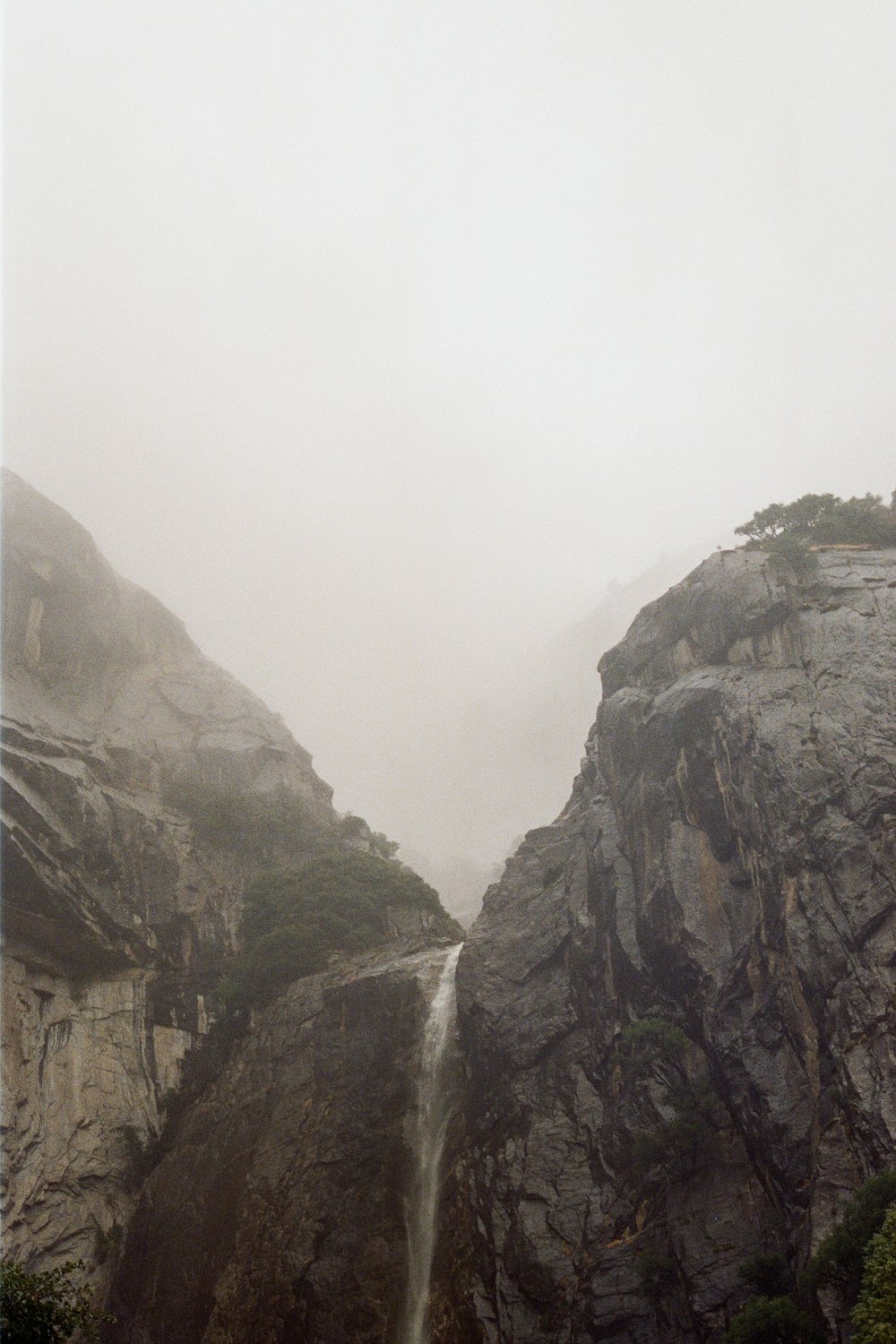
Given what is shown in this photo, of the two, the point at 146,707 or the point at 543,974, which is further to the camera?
the point at 146,707

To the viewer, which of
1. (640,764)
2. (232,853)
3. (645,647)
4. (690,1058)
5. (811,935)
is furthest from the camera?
(232,853)

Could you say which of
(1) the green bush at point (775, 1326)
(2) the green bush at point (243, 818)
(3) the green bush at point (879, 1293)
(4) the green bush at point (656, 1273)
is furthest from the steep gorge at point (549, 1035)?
(3) the green bush at point (879, 1293)

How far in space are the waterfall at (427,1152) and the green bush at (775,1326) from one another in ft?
Result: 35.9

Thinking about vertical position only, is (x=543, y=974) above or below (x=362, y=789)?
below

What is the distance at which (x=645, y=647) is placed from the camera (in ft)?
127

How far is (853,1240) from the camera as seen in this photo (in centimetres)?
2016

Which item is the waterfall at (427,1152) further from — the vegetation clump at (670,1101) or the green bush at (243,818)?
the green bush at (243,818)

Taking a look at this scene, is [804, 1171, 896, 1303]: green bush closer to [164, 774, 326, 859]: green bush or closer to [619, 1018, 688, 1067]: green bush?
[619, 1018, 688, 1067]: green bush

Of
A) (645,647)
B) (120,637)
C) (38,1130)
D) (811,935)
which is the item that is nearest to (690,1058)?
(811,935)

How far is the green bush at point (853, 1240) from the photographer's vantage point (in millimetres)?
20062

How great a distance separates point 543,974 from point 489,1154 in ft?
22.1

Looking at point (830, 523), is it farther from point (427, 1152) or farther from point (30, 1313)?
point (30, 1313)

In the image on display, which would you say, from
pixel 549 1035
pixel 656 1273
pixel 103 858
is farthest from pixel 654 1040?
pixel 103 858

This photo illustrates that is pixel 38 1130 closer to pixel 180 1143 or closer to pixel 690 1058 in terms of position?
pixel 180 1143
